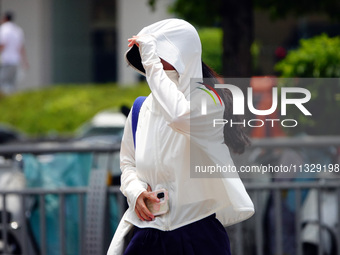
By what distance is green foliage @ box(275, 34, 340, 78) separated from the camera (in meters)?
6.60

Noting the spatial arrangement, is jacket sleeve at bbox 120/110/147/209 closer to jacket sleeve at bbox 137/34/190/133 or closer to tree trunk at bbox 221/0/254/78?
jacket sleeve at bbox 137/34/190/133

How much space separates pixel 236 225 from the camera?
18.8 feet

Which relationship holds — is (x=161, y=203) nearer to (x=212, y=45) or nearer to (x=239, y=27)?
(x=239, y=27)

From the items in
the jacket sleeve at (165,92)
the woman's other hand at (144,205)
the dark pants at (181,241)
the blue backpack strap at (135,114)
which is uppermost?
the jacket sleeve at (165,92)

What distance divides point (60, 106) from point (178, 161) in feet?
42.8

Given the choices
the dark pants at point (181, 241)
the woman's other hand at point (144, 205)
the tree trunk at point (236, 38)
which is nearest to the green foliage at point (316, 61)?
the tree trunk at point (236, 38)

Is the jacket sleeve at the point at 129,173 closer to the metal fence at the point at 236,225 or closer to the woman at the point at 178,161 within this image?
the woman at the point at 178,161

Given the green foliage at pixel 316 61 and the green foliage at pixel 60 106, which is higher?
the green foliage at pixel 316 61

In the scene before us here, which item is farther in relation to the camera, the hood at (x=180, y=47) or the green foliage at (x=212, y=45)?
the green foliage at (x=212, y=45)

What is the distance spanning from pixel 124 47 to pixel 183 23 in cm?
1728

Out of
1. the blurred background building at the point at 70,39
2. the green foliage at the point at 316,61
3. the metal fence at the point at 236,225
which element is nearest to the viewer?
the metal fence at the point at 236,225

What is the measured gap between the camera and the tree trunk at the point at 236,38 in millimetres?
7246

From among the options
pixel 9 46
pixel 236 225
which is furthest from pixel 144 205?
pixel 9 46

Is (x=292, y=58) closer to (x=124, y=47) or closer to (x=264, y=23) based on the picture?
(x=264, y=23)
